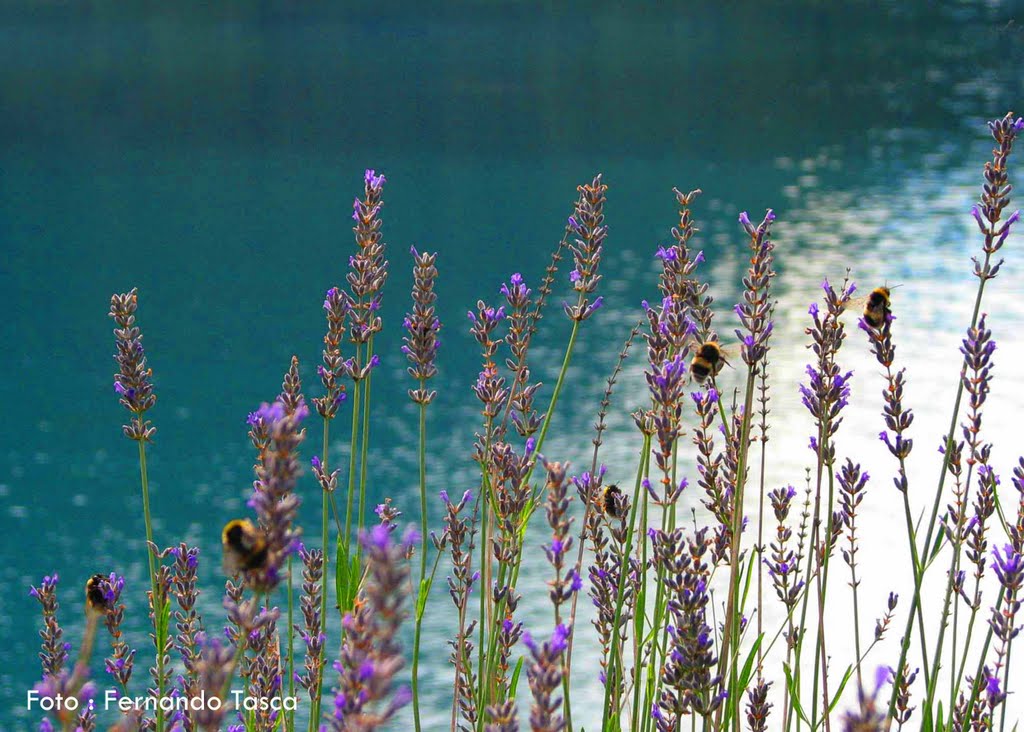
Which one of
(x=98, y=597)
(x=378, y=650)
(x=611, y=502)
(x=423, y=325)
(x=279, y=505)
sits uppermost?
(x=423, y=325)

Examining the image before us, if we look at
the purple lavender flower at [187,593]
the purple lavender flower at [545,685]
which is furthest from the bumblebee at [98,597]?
the purple lavender flower at [545,685]

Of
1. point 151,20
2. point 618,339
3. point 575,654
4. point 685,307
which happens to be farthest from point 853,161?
point 151,20

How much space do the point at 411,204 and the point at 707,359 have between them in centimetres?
2555

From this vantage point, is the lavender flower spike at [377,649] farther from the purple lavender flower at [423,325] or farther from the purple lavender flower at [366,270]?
the purple lavender flower at [366,270]

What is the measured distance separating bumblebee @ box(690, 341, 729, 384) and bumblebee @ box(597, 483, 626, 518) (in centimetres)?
22

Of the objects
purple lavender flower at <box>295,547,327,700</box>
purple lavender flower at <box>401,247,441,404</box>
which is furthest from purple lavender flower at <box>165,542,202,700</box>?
purple lavender flower at <box>401,247,441,404</box>

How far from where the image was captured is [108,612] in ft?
5.54

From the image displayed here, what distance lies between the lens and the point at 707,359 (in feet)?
6.23

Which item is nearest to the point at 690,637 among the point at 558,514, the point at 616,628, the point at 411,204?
the point at 558,514

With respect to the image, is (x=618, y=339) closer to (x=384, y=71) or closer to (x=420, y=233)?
(x=420, y=233)

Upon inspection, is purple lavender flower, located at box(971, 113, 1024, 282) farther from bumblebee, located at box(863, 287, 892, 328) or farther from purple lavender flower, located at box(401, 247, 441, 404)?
purple lavender flower, located at box(401, 247, 441, 404)

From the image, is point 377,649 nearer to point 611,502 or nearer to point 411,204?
point 611,502

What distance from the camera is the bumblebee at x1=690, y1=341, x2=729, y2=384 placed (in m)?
1.82

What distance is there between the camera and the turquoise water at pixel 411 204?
44.2 feet
